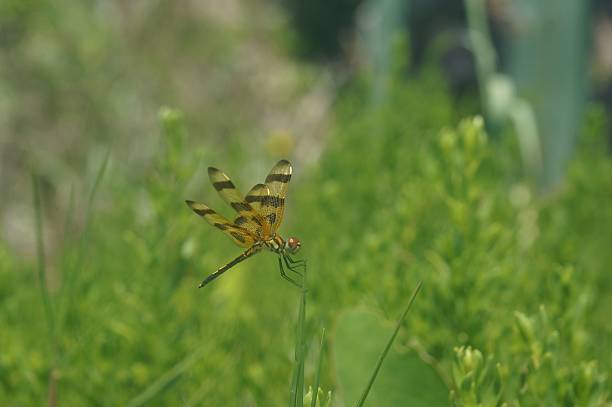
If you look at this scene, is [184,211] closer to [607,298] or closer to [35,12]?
[607,298]

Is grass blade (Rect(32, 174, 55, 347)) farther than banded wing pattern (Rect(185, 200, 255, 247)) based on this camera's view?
No

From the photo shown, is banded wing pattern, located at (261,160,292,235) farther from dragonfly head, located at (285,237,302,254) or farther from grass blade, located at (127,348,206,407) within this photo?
grass blade, located at (127,348,206,407)

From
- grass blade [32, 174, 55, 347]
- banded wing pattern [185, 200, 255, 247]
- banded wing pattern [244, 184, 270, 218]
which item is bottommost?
grass blade [32, 174, 55, 347]

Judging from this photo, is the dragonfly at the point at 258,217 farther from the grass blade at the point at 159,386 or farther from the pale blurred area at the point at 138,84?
the pale blurred area at the point at 138,84

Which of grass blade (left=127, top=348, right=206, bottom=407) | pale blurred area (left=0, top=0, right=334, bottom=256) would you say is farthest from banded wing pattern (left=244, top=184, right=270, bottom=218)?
pale blurred area (left=0, top=0, right=334, bottom=256)

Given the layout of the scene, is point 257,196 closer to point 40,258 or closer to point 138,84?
point 40,258

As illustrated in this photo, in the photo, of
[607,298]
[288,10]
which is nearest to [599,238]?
[607,298]

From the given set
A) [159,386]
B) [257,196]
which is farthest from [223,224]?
[159,386]
